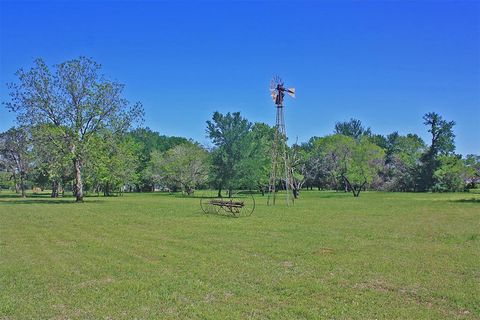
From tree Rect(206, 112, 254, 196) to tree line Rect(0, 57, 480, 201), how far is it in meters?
0.13

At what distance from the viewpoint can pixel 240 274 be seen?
912cm

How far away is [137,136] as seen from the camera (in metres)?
97.8

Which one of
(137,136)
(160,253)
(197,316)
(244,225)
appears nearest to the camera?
(197,316)

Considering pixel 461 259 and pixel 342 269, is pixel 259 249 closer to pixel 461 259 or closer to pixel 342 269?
pixel 342 269

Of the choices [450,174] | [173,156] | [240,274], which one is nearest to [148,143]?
[173,156]

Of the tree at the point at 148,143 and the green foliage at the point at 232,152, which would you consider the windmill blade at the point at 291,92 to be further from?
the tree at the point at 148,143

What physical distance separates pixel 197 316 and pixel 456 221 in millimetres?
17412

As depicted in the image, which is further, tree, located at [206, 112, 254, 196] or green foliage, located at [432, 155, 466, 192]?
green foliage, located at [432, 155, 466, 192]

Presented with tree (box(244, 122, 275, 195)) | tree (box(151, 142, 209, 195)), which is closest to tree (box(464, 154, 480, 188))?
tree (box(244, 122, 275, 195))

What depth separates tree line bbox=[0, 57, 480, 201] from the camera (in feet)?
119

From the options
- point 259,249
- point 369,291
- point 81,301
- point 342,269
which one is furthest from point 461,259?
point 81,301

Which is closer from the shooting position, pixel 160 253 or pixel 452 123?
pixel 160 253

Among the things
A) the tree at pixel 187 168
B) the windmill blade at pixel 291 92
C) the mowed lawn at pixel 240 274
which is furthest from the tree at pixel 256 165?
the mowed lawn at pixel 240 274

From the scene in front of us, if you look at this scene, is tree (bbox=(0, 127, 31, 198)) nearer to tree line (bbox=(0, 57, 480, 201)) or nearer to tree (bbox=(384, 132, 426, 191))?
tree line (bbox=(0, 57, 480, 201))
